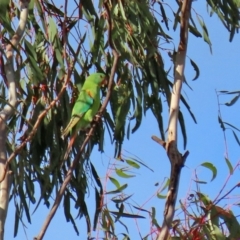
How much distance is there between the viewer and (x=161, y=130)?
293 centimetres

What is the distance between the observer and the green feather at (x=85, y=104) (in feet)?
9.76

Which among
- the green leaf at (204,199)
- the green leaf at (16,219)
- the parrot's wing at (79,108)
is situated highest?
the parrot's wing at (79,108)

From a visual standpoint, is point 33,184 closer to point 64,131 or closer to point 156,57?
point 64,131

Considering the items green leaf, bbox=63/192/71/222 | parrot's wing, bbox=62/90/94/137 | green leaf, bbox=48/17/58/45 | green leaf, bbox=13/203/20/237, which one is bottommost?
green leaf, bbox=13/203/20/237

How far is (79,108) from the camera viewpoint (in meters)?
3.06

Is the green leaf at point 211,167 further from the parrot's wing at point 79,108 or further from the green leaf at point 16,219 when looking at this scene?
the green leaf at point 16,219

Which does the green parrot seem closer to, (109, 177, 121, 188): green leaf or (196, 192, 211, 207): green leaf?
(109, 177, 121, 188): green leaf

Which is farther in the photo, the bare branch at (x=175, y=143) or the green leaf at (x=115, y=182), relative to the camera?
the green leaf at (x=115, y=182)

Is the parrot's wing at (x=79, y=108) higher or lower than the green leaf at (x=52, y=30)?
lower

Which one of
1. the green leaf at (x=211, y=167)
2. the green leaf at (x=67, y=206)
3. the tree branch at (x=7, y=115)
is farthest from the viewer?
the green leaf at (x=67, y=206)

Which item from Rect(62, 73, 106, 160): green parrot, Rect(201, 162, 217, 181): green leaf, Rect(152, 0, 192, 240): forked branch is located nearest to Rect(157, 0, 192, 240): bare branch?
Rect(152, 0, 192, 240): forked branch

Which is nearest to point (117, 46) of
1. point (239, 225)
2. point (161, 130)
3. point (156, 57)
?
point (156, 57)

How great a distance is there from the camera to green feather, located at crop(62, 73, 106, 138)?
2.97 metres

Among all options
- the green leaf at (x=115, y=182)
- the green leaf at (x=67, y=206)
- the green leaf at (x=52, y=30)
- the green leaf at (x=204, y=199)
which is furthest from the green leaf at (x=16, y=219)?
the green leaf at (x=204, y=199)
